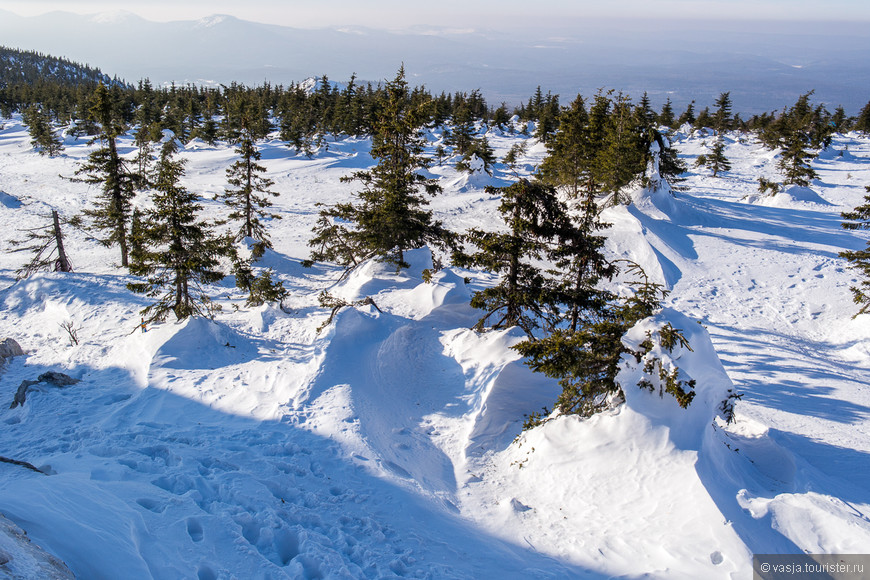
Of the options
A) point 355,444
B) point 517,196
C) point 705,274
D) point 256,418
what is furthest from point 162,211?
point 705,274

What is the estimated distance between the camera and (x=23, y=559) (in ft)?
14.6

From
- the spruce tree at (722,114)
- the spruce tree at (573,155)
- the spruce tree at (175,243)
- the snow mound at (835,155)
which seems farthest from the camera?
the spruce tree at (722,114)

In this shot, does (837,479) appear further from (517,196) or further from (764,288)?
(764,288)

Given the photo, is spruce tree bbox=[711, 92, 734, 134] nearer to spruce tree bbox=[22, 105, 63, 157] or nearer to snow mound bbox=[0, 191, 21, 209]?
snow mound bbox=[0, 191, 21, 209]

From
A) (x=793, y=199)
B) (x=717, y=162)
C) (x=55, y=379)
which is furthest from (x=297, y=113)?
(x=793, y=199)

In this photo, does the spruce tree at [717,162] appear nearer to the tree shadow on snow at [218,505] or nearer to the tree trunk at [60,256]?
the tree shadow on snow at [218,505]

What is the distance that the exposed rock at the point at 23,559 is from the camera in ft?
13.9

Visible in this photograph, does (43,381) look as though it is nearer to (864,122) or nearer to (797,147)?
(797,147)

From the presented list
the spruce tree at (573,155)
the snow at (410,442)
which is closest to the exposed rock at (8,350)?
the snow at (410,442)

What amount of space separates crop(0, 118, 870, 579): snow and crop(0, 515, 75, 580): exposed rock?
35 centimetres

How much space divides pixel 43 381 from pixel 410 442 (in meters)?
10.3

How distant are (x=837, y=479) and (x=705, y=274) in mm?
15366

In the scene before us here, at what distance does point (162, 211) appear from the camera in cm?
1480

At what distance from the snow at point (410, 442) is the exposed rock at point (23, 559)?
1.15 feet
